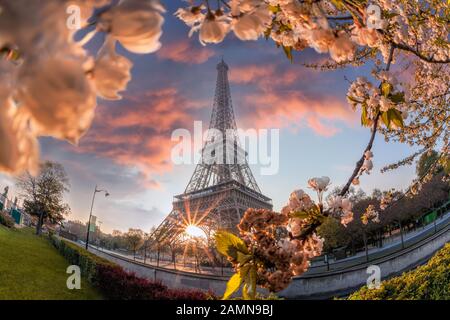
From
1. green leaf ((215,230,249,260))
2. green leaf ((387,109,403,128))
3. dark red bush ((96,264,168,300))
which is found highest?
green leaf ((387,109,403,128))

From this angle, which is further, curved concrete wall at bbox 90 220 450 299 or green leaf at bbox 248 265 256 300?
curved concrete wall at bbox 90 220 450 299

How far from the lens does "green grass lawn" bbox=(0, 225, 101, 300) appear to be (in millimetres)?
9414

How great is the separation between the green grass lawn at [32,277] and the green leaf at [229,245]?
9919 mm

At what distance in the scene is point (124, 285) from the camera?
428 inches

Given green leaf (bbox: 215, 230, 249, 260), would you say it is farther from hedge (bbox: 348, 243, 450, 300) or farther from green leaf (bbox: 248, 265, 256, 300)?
hedge (bbox: 348, 243, 450, 300)

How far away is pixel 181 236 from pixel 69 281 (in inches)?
624

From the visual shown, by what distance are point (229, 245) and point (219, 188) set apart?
78.2 feet

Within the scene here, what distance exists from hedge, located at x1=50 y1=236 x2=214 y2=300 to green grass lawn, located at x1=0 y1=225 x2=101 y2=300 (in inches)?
15.9

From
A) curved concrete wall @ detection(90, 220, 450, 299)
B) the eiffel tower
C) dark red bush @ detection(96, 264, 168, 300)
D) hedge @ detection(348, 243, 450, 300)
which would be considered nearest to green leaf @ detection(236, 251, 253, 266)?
hedge @ detection(348, 243, 450, 300)

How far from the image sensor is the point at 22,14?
0.32 metres

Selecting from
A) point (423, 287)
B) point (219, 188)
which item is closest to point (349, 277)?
point (423, 287)

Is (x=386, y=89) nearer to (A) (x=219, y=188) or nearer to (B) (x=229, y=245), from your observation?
(B) (x=229, y=245)

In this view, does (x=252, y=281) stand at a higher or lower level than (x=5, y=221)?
lower

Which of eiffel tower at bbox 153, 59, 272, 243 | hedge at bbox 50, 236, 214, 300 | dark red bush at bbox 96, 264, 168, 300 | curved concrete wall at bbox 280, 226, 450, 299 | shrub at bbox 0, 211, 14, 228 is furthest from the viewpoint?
eiffel tower at bbox 153, 59, 272, 243
